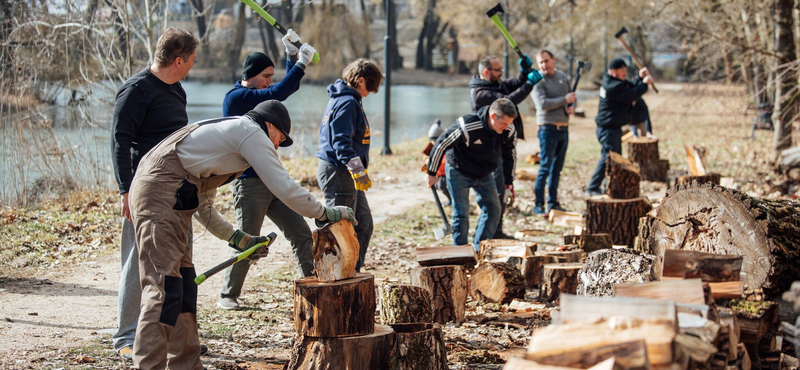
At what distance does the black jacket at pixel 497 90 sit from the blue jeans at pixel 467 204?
1.48 metres

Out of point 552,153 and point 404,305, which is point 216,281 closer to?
point 404,305

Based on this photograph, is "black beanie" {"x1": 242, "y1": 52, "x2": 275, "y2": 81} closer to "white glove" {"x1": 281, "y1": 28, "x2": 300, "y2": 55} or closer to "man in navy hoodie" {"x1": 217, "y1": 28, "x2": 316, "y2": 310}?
"man in navy hoodie" {"x1": 217, "y1": 28, "x2": 316, "y2": 310}

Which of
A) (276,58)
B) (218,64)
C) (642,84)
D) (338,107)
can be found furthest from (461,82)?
(338,107)

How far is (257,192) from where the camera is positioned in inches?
194

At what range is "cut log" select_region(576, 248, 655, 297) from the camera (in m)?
4.25

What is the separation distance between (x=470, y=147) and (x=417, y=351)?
2.72 meters

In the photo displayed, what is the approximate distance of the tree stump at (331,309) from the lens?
11.7ft

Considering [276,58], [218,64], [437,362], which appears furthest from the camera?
[276,58]

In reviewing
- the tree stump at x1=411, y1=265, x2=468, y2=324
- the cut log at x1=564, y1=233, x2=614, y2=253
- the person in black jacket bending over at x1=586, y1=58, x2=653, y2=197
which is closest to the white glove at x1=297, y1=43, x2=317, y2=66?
the tree stump at x1=411, y1=265, x2=468, y2=324

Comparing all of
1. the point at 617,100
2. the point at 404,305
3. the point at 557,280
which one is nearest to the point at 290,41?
the point at 404,305

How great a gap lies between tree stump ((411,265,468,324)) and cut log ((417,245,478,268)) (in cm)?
17

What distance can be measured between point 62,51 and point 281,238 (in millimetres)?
4382

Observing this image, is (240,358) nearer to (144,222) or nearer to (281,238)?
(144,222)

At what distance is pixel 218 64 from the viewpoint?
3756 cm
